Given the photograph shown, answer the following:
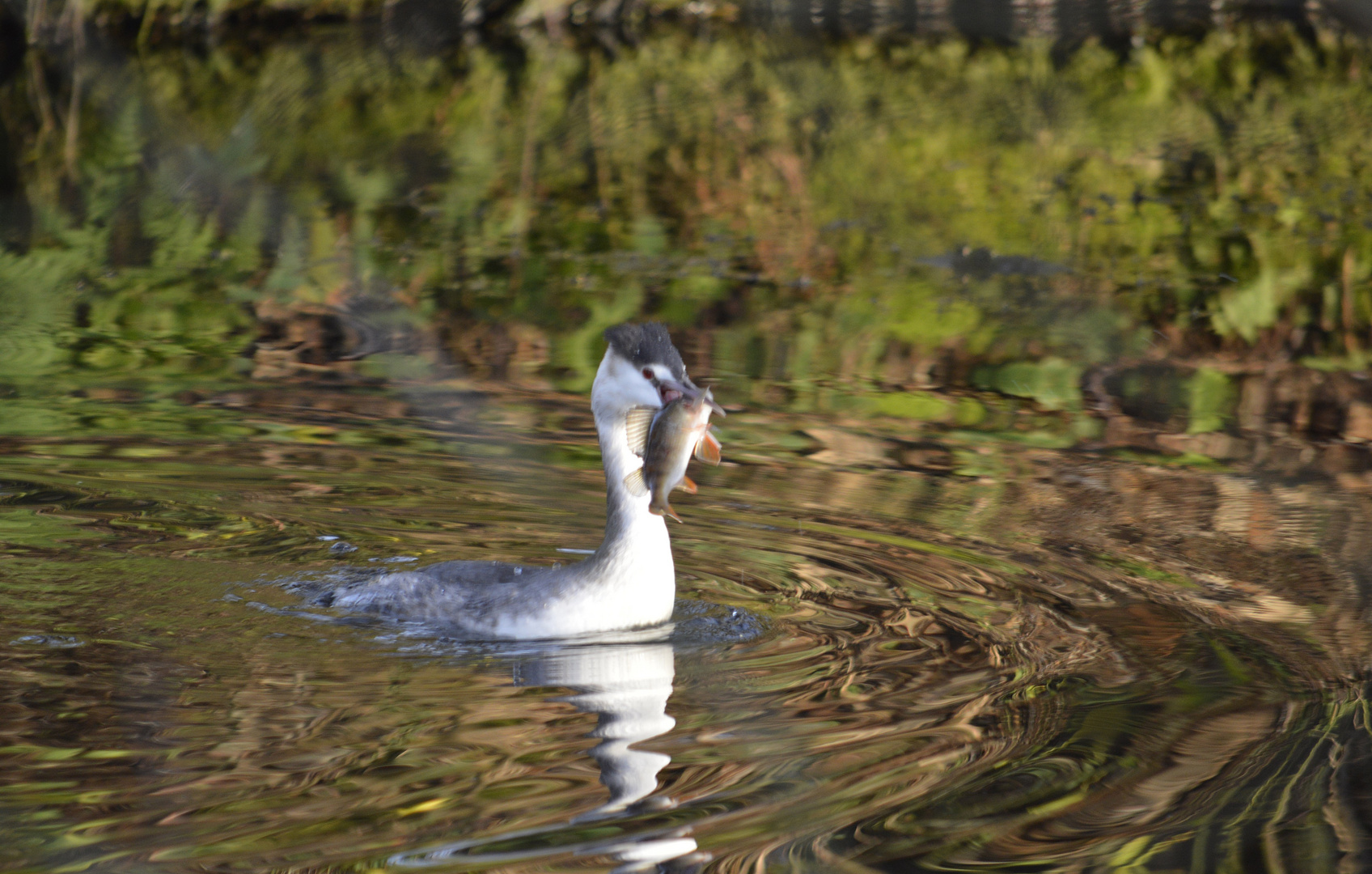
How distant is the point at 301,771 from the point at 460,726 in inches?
18.6

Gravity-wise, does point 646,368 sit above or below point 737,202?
below

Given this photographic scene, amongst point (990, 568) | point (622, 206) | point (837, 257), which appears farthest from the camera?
point (622, 206)

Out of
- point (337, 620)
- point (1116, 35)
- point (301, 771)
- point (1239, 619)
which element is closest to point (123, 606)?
point (337, 620)

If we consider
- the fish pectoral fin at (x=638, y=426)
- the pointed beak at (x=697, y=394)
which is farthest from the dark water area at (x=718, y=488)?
the pointed beak at (x=697, y=394)

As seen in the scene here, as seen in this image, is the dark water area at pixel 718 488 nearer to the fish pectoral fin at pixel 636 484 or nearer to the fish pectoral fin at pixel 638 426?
the fish pectoral fin at pixel 636 484

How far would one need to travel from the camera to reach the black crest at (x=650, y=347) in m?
5.07

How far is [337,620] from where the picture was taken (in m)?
5.23

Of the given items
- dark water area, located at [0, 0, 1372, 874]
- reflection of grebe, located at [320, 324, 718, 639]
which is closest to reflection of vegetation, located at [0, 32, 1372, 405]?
dark water area, located at [0, 0, 1372, 874]

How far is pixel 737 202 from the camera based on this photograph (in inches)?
583

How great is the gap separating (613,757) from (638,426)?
147cm

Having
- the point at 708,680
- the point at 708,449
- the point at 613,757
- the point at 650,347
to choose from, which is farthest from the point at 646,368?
the point at 613,757

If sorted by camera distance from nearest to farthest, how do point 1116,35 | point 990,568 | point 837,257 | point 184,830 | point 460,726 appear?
point 184,830
point 460,726
point 990,568
point 837,257
point 1116,35

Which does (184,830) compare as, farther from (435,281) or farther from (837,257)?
(837,257)

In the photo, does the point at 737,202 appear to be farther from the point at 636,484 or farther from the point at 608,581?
the point at 608,581
